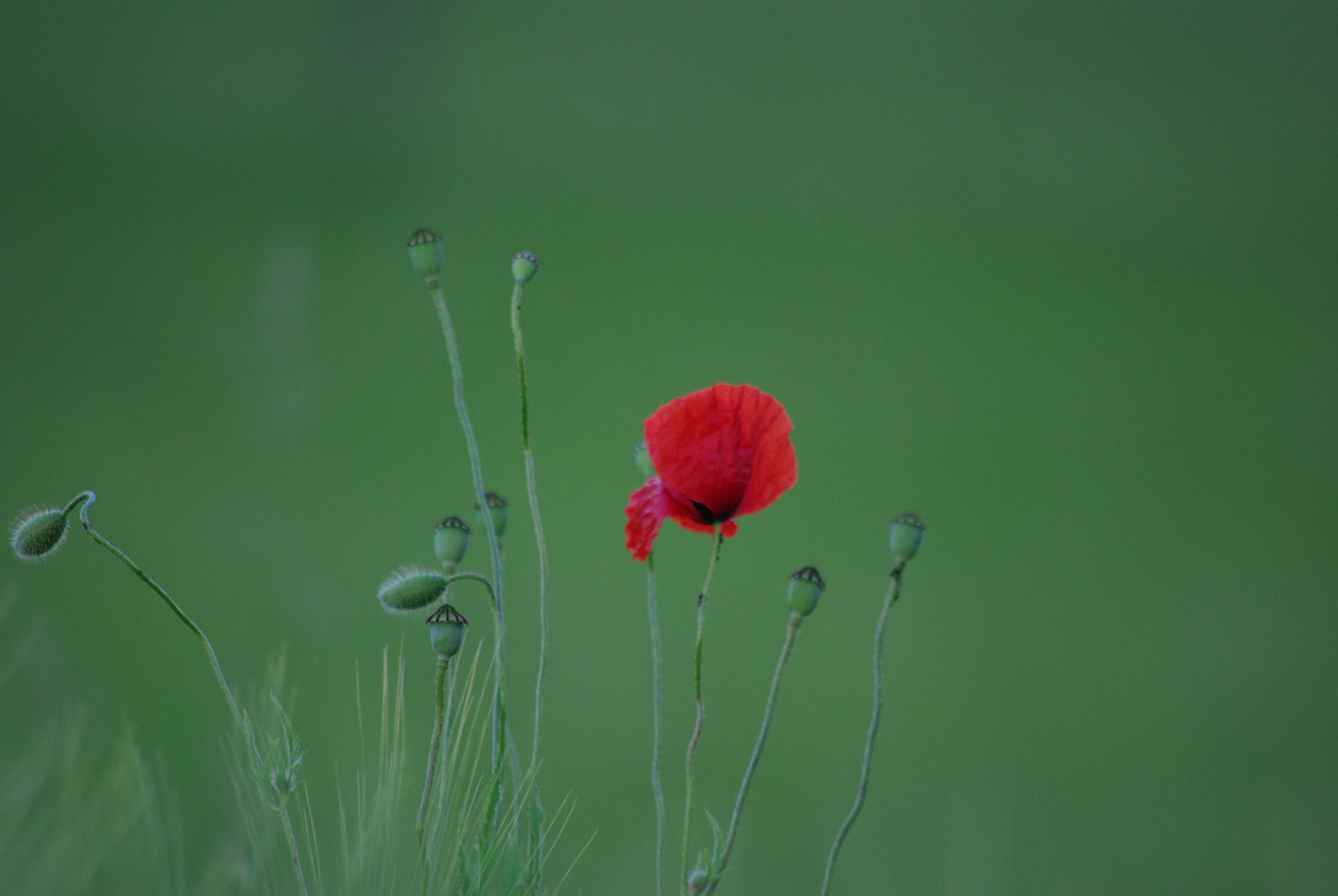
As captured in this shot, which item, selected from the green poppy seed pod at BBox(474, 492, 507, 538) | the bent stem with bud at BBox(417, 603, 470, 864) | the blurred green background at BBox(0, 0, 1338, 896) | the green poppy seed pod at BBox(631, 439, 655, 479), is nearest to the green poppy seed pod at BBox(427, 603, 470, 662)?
the bent stem with bud at BBox(417, 603, 470, 864)

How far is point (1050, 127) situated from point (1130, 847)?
4.12ft

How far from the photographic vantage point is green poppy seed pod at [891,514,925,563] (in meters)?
0.58

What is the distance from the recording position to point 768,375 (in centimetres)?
170

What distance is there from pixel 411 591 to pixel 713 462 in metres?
0.21

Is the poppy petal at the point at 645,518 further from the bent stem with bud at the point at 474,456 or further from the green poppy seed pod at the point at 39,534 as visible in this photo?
the green poppy seed pod at the point at 39,534

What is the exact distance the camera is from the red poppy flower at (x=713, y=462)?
62cm

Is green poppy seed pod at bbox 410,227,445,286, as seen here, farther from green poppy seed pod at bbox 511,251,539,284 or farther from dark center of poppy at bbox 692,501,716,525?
dark center of poppy at bbox 692,501,716,525

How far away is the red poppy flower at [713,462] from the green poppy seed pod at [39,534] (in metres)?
0.34

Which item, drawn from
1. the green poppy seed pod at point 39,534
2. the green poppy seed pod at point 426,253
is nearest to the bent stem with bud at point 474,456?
the green poppy seed pod at point 426,253

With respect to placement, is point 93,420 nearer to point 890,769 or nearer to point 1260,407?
point 890,769

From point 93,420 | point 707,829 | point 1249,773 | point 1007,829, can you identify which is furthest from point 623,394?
point 1249,773

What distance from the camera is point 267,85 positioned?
5.26 ft

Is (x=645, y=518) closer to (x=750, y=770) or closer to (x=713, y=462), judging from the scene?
(x=713, y=462)

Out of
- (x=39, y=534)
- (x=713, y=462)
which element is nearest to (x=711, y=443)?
(x=713, y=462)
